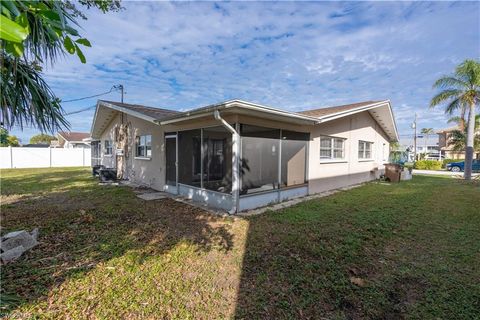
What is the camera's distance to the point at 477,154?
24281 millimetres

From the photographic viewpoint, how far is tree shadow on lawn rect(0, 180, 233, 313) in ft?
10.4

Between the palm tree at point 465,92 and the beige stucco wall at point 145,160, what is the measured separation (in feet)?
58.4

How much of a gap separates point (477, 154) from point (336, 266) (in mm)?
31752

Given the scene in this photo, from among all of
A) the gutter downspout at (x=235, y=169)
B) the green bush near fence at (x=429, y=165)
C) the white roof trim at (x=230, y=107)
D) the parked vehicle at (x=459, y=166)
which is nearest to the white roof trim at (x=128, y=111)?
the white roof trim at (x=230, y=107)

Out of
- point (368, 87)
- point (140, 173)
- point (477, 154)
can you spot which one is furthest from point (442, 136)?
point (140, 173)

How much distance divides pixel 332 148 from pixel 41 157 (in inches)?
1007

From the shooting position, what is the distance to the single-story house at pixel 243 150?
6.48 meters

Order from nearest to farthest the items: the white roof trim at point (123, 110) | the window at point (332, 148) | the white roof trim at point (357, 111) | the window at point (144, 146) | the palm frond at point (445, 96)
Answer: the white roof trim at point (357, 111) → the white roof trim at point (123, 110) → the window at point (332, 148) → the window at point (144, 146) → the palm frond at point (445, 96)

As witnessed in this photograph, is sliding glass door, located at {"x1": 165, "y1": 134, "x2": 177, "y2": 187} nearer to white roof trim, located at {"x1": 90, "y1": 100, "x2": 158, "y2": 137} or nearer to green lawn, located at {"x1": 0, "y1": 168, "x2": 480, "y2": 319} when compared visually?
white roof trim, located at {"x1": 90, "y1": 100, "x2": 158, "y2": 137}

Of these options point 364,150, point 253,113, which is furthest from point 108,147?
point 364,150

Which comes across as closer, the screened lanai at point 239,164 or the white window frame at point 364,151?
the screened lanai at point 239,164

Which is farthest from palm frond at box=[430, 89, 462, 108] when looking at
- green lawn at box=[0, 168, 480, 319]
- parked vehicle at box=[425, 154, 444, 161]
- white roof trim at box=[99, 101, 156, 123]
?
parked vehicle at box=[425, 154, 444, 161]

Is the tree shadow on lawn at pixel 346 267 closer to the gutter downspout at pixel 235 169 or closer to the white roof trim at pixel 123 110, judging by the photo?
the gutter downspout at pixel 235 169

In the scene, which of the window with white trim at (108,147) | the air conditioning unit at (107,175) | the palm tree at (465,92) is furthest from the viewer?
the palm tree at (465,92)
